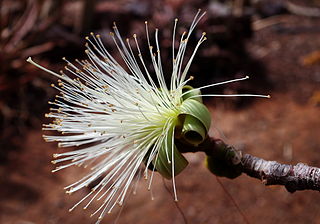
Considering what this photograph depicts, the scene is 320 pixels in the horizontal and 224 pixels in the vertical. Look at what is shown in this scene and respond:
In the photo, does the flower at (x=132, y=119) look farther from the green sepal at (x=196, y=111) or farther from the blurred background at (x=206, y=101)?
the blurred background at (x=206, y=101)

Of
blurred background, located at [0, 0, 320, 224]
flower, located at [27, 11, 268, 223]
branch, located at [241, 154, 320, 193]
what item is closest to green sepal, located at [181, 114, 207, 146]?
flower, located at [27, 11, 268, 223]

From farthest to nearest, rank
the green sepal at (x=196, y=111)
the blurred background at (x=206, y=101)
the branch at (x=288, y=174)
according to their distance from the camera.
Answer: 1. the blurred background at (x=206, y=101)
2. the green sepal at (x=196, y=111)
3. the branch at (x=288, y=174)

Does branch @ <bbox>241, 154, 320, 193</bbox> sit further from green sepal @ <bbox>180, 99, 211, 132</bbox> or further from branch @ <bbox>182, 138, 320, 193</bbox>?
green sepal @ <bbox>180, 99, 211, 132</bbox>

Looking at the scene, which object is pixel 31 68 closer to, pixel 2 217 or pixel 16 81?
pixel 16 81

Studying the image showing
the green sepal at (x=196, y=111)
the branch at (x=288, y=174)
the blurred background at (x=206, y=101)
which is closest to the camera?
the branch at (x=288, y=174)

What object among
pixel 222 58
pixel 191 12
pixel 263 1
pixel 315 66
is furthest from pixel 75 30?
pixel 315 66

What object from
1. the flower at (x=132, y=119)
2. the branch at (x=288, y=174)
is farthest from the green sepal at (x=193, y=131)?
the branch at (x=288, y=174)

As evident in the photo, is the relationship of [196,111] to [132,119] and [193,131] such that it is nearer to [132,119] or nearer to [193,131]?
[193,131]

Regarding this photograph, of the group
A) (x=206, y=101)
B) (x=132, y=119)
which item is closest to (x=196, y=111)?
(x=132, y=119)
